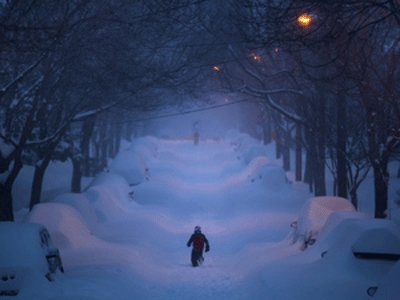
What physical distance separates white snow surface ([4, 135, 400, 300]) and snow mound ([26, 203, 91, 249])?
0.03m

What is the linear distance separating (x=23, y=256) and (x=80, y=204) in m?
9.30

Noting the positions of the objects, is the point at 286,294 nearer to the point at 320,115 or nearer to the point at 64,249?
the point at 64,249

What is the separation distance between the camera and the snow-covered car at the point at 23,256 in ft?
Answer: 26.9

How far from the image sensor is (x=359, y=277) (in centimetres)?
878

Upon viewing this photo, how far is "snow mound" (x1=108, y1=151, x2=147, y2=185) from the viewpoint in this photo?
1262 inches

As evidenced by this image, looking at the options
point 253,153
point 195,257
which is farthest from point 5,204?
point 253,153

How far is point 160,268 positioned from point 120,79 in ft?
18.1

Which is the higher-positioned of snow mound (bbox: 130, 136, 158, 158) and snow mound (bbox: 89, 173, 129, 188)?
snow mound (bbox: 130, 136, 158, 158)

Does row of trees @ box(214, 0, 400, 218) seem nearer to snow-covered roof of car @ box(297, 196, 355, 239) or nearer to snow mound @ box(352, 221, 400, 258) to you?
snow-covered roof of car @ box(297, 196, 355, 239)

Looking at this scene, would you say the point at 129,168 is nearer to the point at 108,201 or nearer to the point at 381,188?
the point at 108,201

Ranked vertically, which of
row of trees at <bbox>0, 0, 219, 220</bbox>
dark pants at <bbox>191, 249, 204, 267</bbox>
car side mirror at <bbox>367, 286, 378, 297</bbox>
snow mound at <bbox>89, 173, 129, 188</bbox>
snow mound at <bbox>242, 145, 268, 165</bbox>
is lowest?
dark pants at <bbox>191, 249, 204, 267</bbox>

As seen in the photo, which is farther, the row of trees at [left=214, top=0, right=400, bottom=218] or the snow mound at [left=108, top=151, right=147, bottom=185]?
the snow mound at [left=108, top=151, right=147, bottom=185]

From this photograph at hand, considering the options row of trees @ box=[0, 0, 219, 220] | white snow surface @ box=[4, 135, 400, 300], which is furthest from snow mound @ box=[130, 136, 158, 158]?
row of trees @ box=[0, 0, 219, 220]

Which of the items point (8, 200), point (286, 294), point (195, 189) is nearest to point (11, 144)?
point (8, 200)
